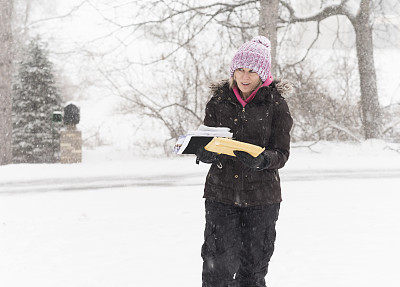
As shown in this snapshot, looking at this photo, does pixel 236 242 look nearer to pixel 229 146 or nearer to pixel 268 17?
pixel 229 146

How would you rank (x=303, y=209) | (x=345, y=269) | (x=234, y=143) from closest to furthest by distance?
(x=234, y=143) → (x=345, y=269) → (x=303, y=209)

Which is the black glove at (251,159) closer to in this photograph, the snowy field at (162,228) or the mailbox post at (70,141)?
the snowy field at (162,228)

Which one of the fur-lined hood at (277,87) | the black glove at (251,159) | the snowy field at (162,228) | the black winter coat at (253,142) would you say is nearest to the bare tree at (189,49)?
the snowy field at (162,228)

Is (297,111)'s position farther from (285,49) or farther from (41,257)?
(41,257)

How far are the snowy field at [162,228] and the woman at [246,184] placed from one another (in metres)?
1.12

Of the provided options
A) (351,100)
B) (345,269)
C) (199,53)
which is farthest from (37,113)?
(345,269)

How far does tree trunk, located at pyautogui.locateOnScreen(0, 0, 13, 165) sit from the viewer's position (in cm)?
1359

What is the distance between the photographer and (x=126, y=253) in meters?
4.59

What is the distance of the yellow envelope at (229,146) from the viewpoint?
99.7 inches

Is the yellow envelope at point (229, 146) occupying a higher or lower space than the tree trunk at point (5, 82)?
lower

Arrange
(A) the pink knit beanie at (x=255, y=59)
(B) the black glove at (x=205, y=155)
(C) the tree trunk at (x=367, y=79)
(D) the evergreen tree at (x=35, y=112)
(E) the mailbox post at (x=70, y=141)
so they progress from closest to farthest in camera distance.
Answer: (B) the black glove at (x=205, y=155)
(A) the pink knit beanie at (x=255, y=59)
(E) the mailbox post at (x=70, y=141)
(C) the tree trunk at (x=367, y=79)
(D) the evergreen tree at (x=35, y=112)

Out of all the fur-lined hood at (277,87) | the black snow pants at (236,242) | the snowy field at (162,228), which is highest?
the fur-lined hood at (277,87)

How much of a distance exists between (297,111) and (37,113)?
8.05 metres

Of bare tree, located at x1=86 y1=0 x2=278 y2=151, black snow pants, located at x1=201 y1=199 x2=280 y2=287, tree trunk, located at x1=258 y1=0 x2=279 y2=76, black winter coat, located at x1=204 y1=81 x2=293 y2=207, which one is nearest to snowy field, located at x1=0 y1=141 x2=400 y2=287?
black snow pants, located at x1=201 y1=199 x2=280 y2=287
